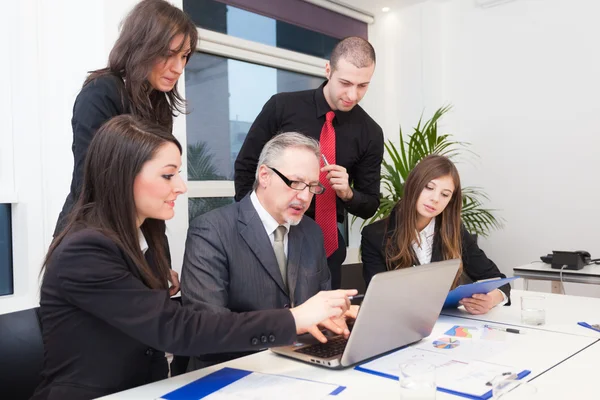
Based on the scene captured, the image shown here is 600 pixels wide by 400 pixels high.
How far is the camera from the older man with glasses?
63.9 inches

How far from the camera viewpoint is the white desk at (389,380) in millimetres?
1136

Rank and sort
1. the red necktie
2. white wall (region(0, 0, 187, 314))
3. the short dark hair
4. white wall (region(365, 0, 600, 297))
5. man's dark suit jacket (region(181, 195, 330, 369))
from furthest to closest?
white wall (region(365, 0, 600, 297)) → white wall (region(0, 0, 187, 314)) → the red necktie → the short dark hair → man's dark suit jacket (region(181, 195, 330, 369))

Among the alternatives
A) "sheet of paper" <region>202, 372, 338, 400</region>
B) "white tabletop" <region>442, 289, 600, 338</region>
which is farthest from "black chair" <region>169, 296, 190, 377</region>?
"white tabletop" <region>442, 289, 600, 338</region>

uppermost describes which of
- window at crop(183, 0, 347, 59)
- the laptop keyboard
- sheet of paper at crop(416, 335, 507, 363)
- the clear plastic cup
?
window at crop(183, 0, 347, 59)

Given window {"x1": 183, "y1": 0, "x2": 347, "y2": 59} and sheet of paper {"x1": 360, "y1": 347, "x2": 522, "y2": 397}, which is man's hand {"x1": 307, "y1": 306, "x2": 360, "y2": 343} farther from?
window {"x1": 183, "y1": 0, "x2": 347, "y2": 59}

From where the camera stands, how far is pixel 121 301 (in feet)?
3.77

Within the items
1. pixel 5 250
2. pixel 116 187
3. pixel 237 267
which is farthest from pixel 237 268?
pixel 5 250

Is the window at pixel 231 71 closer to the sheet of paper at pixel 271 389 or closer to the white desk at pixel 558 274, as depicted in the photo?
the white desk at pixel 558 274

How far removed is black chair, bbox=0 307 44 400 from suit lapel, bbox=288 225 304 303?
0.76 metres

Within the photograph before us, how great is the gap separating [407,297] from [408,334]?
15 cm

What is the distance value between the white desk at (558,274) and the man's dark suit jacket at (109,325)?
7.55 ft

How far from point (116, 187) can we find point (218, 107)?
2663mm

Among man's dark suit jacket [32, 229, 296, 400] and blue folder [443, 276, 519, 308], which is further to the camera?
blue folder [443, 276, 519, 308]

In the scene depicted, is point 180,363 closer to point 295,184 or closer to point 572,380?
point 295,184
